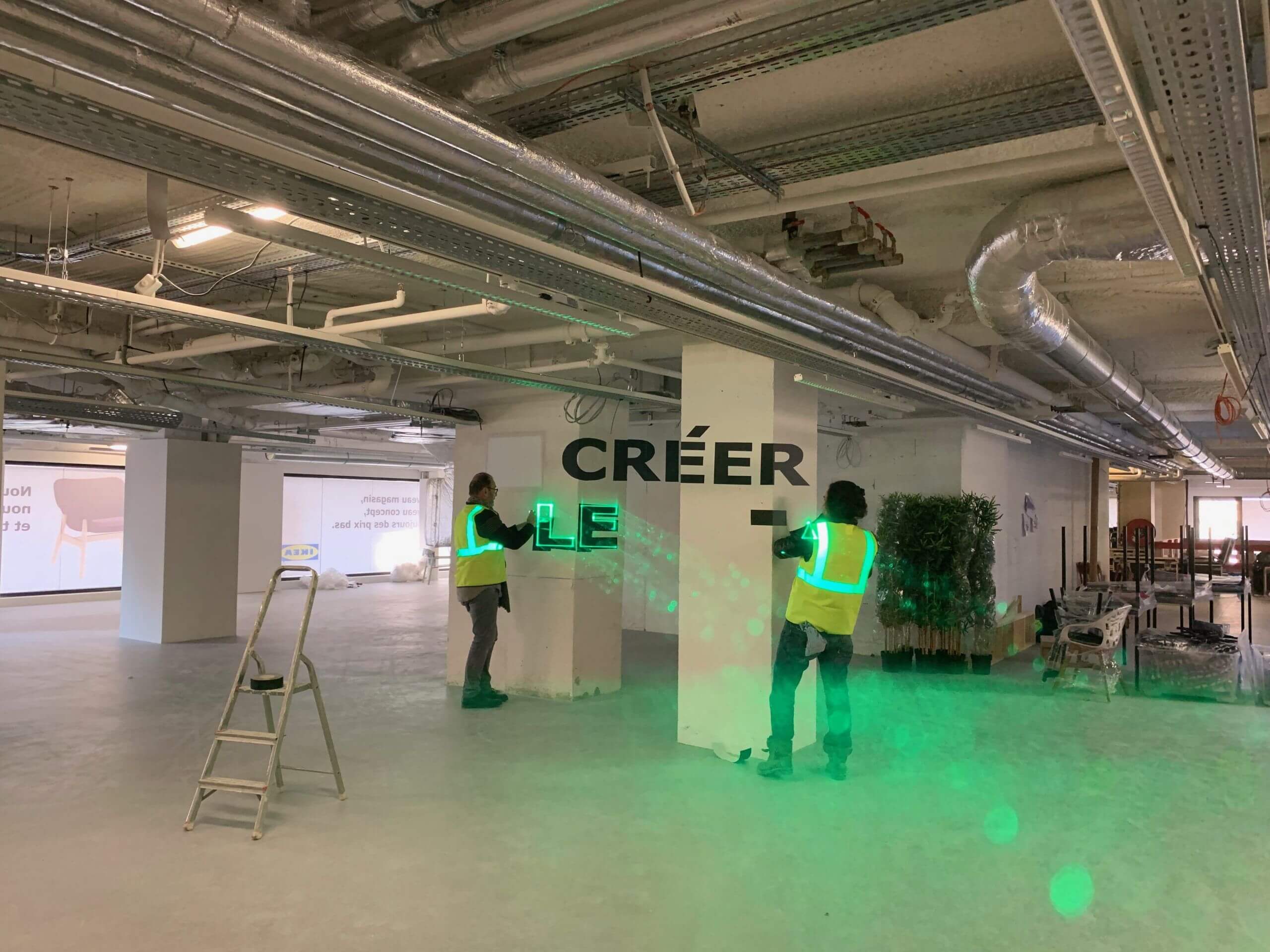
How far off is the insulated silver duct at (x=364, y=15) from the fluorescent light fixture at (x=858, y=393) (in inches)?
138

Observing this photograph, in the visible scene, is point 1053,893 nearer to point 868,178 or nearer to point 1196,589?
point 868,178

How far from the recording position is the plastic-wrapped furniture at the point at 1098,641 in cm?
677

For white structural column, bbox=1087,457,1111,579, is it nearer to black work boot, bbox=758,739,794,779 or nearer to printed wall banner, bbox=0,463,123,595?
black work boot, bbox=758,739,794,779

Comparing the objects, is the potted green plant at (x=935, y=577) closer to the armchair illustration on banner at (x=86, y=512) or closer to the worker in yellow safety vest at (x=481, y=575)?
the worker in yellow safety vest at (x=481, y=575)

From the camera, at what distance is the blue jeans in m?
4.64

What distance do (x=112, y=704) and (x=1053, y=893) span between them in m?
6.10

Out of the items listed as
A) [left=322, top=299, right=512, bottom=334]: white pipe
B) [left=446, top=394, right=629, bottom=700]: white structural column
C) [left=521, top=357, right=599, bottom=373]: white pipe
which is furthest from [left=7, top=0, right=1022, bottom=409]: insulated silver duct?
[left=446, top=394, right=629, bottom=700]: white structural column

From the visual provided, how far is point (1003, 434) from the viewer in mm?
9500

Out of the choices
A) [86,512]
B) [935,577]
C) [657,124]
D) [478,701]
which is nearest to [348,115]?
[657,124]

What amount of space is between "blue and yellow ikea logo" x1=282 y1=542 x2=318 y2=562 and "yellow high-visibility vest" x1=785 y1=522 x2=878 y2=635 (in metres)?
12.8

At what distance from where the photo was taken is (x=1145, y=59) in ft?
6.04

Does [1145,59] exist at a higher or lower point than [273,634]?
higher

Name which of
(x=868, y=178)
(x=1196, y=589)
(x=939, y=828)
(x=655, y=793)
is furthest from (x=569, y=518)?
(x=1196, y=589)

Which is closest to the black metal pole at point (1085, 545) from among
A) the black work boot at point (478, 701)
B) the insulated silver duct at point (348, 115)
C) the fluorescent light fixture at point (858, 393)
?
the fluorescent light fixture at point (858, 393)
